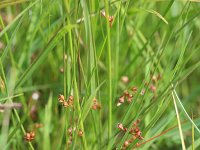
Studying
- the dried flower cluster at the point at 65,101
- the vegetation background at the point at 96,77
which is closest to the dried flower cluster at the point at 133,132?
the vegetation background at the point at 96,77

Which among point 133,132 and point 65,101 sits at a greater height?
point 65,101

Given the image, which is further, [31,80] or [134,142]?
[31,80]

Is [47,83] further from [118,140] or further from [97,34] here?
[118,140]

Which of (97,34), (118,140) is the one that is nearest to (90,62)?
(118,140)

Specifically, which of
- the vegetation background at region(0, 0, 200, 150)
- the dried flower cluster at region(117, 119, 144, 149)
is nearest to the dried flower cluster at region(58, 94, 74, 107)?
the vegetation background at region(0, 0, 200, 150)

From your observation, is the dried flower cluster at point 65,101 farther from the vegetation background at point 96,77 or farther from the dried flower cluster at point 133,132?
the dried flower cluster at point 133,132

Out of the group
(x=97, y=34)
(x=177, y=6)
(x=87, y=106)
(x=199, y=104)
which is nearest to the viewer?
(x=87, y=106)

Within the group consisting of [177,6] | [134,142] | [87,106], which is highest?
[177,6]

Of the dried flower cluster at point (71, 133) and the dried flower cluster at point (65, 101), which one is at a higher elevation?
the dried flower cluster at point (65, 101)
